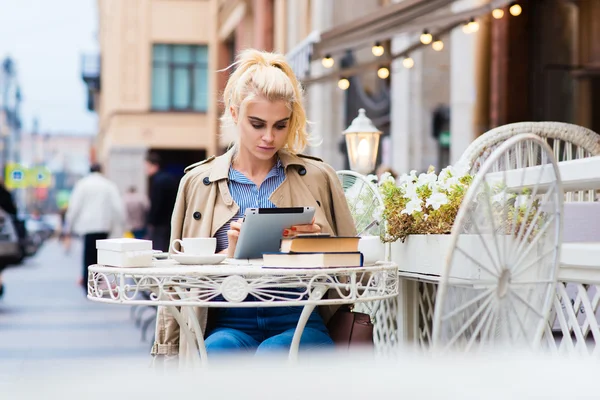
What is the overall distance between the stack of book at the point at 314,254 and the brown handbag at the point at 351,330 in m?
0.49

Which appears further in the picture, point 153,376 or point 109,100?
point 109,100

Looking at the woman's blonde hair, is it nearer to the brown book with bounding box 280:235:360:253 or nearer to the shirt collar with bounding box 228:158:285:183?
the shirt collar with bounding box 228:158:285:183

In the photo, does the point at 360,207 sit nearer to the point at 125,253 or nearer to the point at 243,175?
the point at 243,175

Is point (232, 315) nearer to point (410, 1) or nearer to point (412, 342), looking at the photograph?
point (412, 342)

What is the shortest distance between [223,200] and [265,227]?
46 centimetres

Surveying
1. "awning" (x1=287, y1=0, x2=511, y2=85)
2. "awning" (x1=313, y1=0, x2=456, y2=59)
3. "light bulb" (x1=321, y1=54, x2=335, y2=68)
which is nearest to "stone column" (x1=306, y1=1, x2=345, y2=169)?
"awning" (x1=287, y1=0, x2=511, y2=85)

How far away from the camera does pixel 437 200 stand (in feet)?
12.2

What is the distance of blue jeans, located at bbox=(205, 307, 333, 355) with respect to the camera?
3.24m

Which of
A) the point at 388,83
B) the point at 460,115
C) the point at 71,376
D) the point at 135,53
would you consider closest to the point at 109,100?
the point at 135,53

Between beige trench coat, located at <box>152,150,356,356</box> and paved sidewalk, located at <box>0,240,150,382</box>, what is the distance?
134 centimetres

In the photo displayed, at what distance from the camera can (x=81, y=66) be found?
59344 millimetres

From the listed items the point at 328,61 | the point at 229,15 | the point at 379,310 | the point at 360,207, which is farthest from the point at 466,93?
the point at 229,15

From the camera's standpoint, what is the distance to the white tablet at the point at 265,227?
3.19 m

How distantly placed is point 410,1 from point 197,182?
5.86 m
